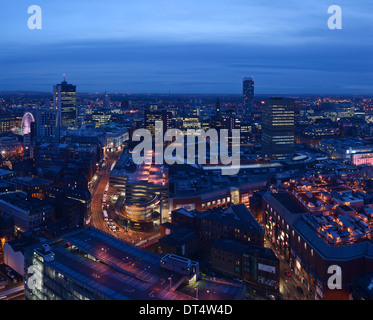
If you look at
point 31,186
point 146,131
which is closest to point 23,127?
point 146,131

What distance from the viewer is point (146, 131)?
193 feet

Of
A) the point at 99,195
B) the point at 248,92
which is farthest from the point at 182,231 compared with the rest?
the point at 248,92

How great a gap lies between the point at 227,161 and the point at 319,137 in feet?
85.9

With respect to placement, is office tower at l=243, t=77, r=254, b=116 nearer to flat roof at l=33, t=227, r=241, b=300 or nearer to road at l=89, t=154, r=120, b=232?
road at l=89, t=154, r=120, b=232

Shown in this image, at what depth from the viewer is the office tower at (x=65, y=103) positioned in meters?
68.3

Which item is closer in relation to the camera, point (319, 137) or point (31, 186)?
point (31, 186)

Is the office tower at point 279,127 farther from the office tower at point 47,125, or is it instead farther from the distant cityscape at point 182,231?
the office tower at point 47,125

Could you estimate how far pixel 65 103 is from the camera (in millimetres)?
69000

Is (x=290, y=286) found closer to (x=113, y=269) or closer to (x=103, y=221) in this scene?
(x=113, y=269)

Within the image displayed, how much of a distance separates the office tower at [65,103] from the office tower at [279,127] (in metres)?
41.0

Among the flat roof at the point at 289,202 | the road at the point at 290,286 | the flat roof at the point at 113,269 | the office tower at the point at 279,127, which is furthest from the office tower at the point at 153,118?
the flat roof at the point at 113,269

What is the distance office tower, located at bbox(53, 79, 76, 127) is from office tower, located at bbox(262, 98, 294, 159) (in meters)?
41.0
